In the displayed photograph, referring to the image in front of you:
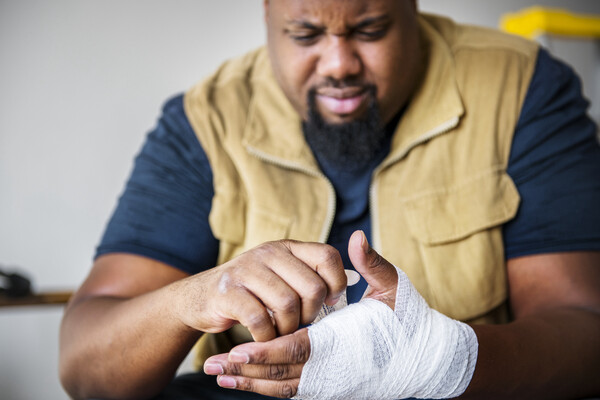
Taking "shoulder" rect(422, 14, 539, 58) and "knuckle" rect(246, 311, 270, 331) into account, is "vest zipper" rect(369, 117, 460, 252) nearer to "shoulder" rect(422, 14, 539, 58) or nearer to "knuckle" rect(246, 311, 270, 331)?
"shoulder" rect(422, 14, 539, 58)

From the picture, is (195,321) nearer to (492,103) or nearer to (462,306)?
(462,306)

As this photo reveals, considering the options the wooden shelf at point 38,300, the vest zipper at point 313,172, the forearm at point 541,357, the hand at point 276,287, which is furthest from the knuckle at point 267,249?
the wooden shelf at point 38,300

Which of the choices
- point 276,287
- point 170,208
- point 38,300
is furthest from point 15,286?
point 276,287

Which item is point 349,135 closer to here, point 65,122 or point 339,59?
point 339,59

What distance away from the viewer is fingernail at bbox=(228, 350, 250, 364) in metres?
0.61

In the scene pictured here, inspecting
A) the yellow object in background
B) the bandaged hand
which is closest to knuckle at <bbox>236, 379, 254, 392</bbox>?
the bandaged hand

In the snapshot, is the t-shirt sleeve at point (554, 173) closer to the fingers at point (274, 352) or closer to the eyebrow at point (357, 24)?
the eyebrow at point (357, 24)

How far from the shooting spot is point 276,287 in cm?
65

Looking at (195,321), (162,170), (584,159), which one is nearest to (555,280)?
(584,159)

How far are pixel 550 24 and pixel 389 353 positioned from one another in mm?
1568

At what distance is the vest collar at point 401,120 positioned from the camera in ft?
3.72

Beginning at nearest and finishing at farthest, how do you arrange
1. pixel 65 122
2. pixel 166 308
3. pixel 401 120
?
pixel 166 308
pixel 401 120
pixel 65 122

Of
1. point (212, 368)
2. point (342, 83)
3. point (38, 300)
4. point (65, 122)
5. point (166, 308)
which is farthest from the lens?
point (65, 122)

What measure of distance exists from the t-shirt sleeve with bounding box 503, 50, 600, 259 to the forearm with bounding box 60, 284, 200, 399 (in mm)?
571
